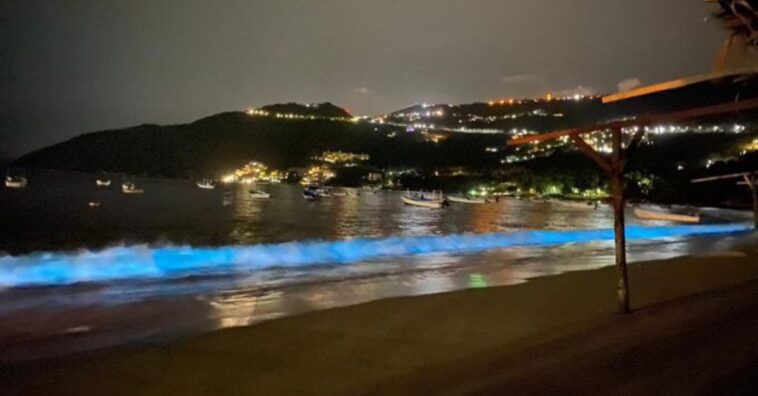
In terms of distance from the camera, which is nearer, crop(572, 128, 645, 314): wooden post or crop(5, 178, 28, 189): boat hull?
crop(572, 128, 645, 314): wooden post

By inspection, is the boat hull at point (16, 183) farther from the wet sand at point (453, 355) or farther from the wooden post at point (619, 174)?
the wooden post at point (619, 174)

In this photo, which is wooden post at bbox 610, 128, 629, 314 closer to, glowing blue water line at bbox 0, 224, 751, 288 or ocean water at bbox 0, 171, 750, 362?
ocean water at bbox 0, 171, 750, 362

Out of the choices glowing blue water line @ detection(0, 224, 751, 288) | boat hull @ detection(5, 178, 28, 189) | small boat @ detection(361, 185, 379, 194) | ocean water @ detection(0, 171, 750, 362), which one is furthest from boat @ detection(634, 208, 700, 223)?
small boat @ detection(361, 185, 379, 194)

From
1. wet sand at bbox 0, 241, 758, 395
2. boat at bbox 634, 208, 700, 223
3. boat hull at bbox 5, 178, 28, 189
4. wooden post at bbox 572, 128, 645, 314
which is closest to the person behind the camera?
wet sand at bbox 0, 241, 758, 395

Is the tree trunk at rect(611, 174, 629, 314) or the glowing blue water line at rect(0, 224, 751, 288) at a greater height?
the tree trunk at rect(611, 174, 629, 314)

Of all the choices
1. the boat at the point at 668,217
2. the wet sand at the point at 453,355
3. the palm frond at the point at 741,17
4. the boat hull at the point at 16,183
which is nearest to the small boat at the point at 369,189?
the boat hull at the point at 16,183

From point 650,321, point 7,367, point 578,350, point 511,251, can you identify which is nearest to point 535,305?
point 650,321
